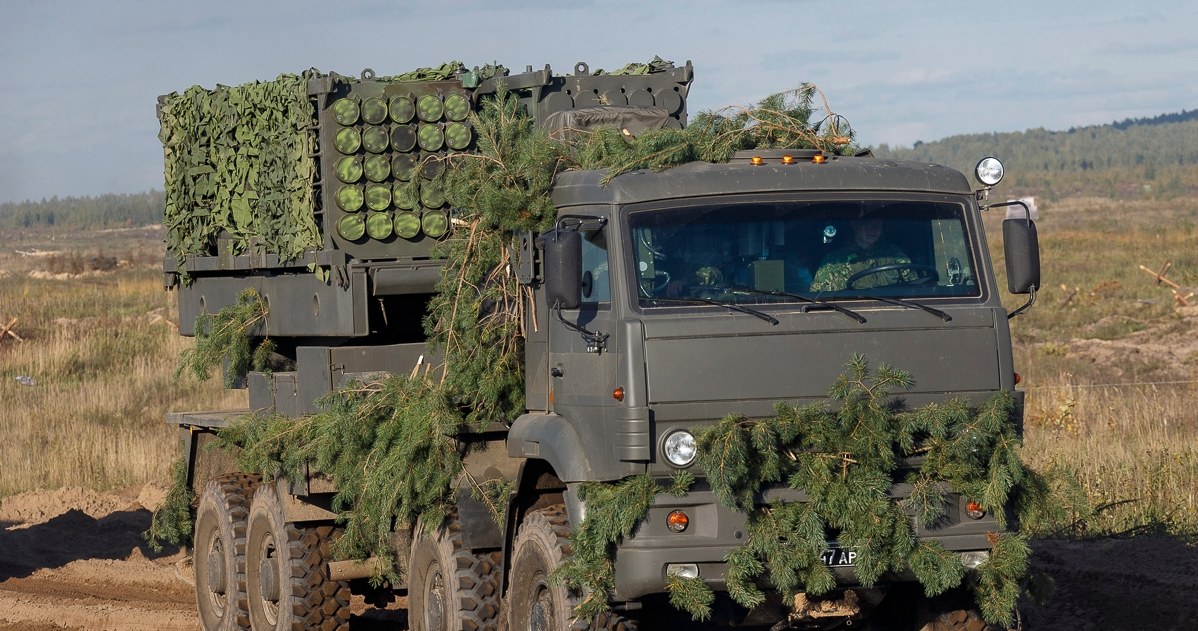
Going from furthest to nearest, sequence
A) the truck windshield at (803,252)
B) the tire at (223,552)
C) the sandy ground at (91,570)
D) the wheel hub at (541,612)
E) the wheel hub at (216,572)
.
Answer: the sandy ground at (91,570)
the wheel hub at (216,572)
the tire at (223,552)
the wheel hub at (541,612)
the truck windshield at (803,252)

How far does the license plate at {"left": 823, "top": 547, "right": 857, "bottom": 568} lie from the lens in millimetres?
6711

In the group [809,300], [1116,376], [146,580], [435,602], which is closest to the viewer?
[809,300]

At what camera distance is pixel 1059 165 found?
418 ft

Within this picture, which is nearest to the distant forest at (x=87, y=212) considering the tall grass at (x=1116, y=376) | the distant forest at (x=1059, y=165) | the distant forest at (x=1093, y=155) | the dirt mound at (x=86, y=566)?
the distant forest at (x=1059, y=165)

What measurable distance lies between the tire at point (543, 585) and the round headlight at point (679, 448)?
0.85m

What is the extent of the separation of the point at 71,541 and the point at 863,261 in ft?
34.9

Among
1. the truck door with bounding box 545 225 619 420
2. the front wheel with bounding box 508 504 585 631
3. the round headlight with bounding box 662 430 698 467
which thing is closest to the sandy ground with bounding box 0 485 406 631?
the front wheel with bounding box 508 504 585 631

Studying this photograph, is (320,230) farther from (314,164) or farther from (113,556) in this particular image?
(113,556)

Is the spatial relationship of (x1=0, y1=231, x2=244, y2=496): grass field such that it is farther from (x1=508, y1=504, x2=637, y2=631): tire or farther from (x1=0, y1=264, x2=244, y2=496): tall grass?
(x1=508, y1=504, x2=637, y2=631): tire

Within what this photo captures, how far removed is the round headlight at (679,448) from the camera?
669cm

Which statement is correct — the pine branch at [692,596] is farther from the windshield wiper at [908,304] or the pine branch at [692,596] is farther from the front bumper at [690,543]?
the windshield wiper at [908,304]

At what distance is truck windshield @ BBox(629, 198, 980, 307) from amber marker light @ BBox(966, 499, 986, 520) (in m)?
1.01

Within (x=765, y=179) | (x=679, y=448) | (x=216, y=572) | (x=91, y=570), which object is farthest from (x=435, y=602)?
(x=91, y=570)

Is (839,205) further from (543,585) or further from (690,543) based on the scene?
(543,585)
